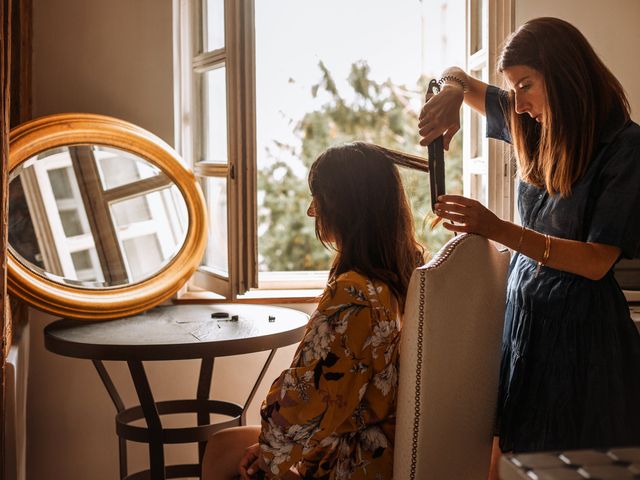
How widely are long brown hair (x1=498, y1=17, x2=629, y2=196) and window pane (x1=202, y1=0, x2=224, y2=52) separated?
121 centimetres

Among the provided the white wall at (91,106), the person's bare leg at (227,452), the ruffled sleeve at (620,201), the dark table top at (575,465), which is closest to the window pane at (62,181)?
the white wall at (91,106)

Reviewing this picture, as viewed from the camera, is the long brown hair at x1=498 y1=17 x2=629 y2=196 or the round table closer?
the long brown hair at x1=498 y1=17 x2=629 y2=196

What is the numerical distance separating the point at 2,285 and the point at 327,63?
5.03 metres

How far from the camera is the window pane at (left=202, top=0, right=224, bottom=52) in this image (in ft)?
8.18

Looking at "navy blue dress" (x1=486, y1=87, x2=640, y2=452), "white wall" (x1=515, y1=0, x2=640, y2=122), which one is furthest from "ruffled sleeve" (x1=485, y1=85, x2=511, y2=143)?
"white wall" (x1=515, y1=0, x2=640, y2=122)

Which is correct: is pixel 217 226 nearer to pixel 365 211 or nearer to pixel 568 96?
pixel 365 211

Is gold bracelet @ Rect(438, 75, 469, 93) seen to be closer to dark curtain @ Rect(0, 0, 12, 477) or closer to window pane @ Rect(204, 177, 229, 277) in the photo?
window pane @ Rect(204, 177, 229, 277)

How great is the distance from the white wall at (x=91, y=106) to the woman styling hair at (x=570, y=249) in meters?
1.36

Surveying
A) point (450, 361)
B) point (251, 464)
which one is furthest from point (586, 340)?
point (251, 464)

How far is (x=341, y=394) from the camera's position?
57.6 inches

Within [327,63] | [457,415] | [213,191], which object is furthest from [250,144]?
[327,63]

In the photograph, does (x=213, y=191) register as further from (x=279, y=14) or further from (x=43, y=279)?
(x=279, y=14)

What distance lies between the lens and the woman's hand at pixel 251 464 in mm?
1529

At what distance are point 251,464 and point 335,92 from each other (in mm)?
5317
